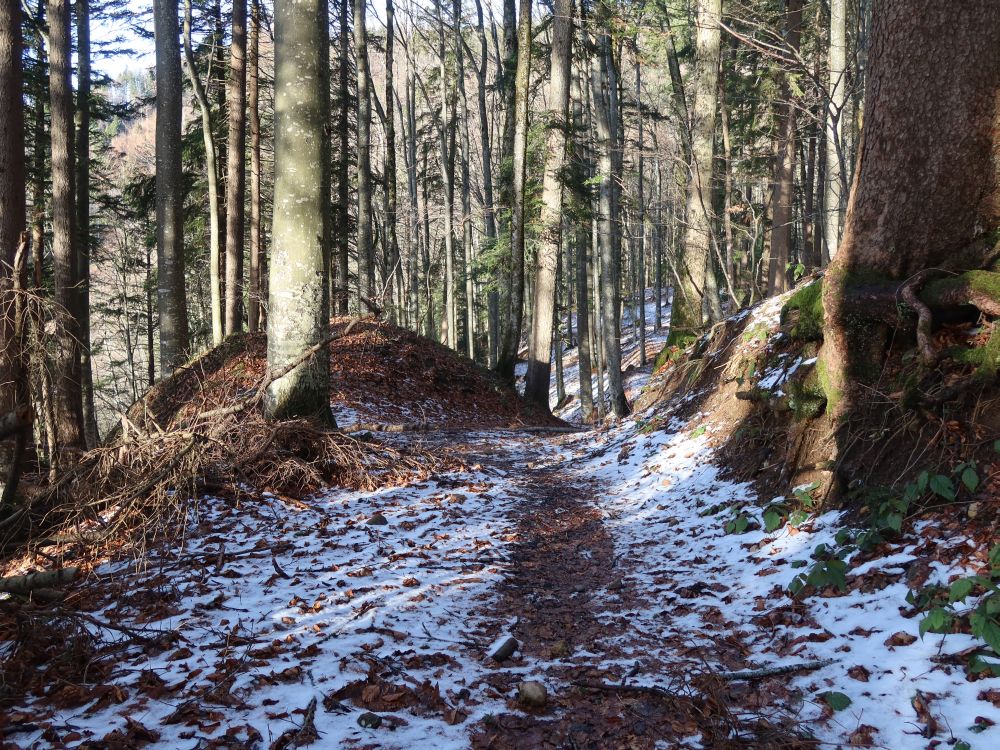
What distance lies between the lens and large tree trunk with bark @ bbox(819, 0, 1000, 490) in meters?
4.04

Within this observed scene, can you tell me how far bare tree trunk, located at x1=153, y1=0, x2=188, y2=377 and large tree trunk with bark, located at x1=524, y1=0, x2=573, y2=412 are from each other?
6962mm

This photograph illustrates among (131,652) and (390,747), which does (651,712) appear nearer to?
(390,747)

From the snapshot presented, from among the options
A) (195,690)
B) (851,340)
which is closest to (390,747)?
(195,690)

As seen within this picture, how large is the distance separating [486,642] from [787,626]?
1.64 metres

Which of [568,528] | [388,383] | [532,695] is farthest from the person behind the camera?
→ [388,383]

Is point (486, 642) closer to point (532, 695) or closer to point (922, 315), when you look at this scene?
point (532, 695)

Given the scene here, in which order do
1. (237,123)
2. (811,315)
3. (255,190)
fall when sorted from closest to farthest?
(811,315) < (237,123) < (255,190)

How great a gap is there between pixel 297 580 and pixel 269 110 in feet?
78.7

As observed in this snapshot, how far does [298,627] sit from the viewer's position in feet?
10.6

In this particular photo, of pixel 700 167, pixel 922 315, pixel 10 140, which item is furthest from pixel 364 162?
pixel 922 315

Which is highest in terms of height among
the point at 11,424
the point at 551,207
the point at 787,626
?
the point at 551,207

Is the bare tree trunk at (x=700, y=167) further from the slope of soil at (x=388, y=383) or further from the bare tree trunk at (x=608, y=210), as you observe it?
the slope of soil at (x=388, y=383)

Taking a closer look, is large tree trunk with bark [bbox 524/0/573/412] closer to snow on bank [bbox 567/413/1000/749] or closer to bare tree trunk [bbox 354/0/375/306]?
bare tree trunk [bbox 354/0/375/306]

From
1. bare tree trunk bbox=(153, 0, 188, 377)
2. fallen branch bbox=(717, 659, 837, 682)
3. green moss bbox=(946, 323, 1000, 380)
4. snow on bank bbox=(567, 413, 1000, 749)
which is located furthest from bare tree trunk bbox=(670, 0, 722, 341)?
bare tree trunk bbox=(153, 0, 188, 377)
